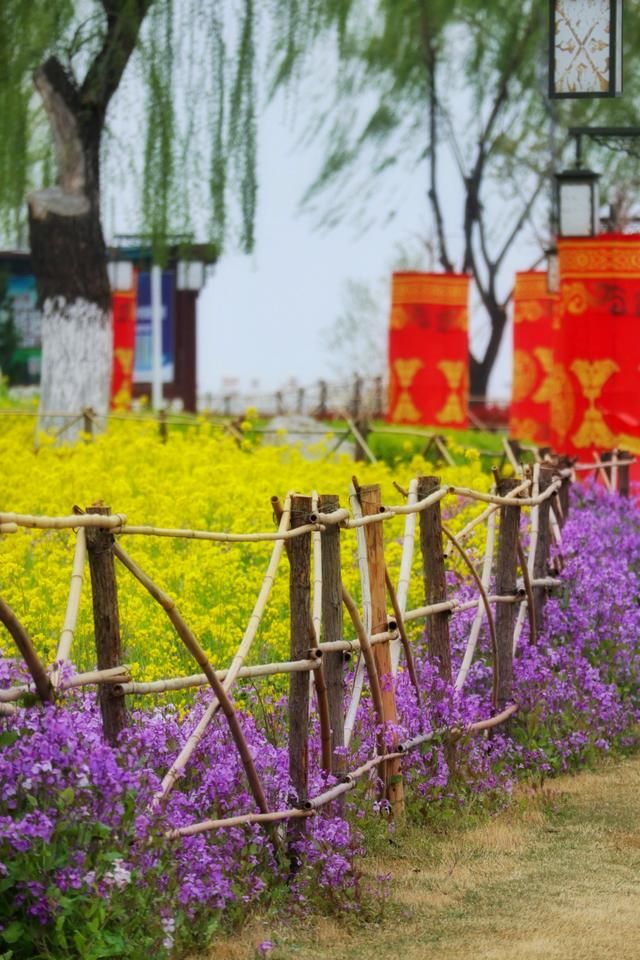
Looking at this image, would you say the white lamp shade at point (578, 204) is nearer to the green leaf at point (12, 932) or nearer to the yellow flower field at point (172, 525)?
the yellow flower field at point (172, 525)

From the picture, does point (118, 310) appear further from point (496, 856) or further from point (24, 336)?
point (496, 856)

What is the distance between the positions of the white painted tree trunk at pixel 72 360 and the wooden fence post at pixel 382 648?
1093 cm

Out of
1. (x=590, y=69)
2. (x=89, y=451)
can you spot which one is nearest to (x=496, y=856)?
(x=590, y=69)

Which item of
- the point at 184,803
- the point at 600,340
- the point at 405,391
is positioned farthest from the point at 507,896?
the point at 405,391

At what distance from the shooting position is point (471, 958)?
4.84 metres

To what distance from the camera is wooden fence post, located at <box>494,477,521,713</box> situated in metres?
7.34

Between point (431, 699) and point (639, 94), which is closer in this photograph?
point (431, 699)

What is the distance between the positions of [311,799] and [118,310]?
80.4ft

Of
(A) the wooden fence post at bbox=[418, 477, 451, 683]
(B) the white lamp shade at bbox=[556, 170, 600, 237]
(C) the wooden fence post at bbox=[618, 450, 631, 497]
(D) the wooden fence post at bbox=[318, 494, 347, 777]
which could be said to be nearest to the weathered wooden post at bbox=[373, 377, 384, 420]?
(B) the white lamp shade at bbox=[556, 170, 600, 237]

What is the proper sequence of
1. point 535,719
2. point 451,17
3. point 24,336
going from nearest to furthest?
1. point 535,719
2. point 451,17
3. point 24,336

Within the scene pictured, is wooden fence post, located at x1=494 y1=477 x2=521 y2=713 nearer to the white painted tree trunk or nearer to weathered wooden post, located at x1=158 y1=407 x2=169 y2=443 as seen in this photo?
weathered wooden post, located at x1=158 y1=407 x2=169 y2=443

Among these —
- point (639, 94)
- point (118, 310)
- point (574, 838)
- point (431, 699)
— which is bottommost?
point (574, 838)

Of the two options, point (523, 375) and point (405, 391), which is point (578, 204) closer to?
point (405, 391)

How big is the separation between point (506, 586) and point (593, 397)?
8050 millimetres
